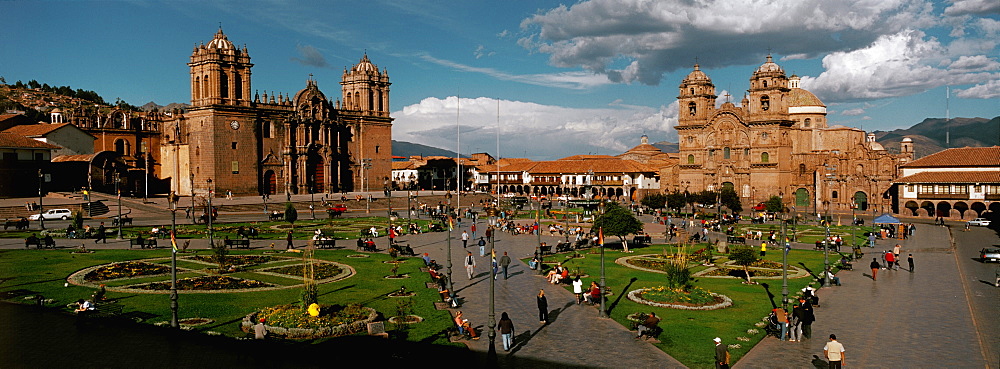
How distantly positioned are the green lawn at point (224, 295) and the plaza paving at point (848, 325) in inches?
63.3

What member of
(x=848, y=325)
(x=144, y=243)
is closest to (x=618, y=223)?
(x=848, y=325)

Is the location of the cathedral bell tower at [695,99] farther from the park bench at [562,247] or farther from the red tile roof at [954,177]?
the park bench at [562,247]

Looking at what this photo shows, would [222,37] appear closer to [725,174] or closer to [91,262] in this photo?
[91,262]

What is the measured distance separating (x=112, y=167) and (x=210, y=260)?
42495 mm

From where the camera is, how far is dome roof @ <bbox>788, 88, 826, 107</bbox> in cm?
9625

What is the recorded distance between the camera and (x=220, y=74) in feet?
233

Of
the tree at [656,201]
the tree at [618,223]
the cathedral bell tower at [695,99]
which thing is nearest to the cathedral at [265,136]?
the tree at [656,201]

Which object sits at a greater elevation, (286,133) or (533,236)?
(286,133)

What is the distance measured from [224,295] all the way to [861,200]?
3165 inches

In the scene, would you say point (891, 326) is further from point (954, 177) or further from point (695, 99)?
point (695, 99)

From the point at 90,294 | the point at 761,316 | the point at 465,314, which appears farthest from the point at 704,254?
the point at 90,294

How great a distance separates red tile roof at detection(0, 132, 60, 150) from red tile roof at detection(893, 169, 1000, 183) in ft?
279

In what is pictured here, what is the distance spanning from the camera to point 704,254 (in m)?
34.7

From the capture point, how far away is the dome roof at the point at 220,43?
237ft
